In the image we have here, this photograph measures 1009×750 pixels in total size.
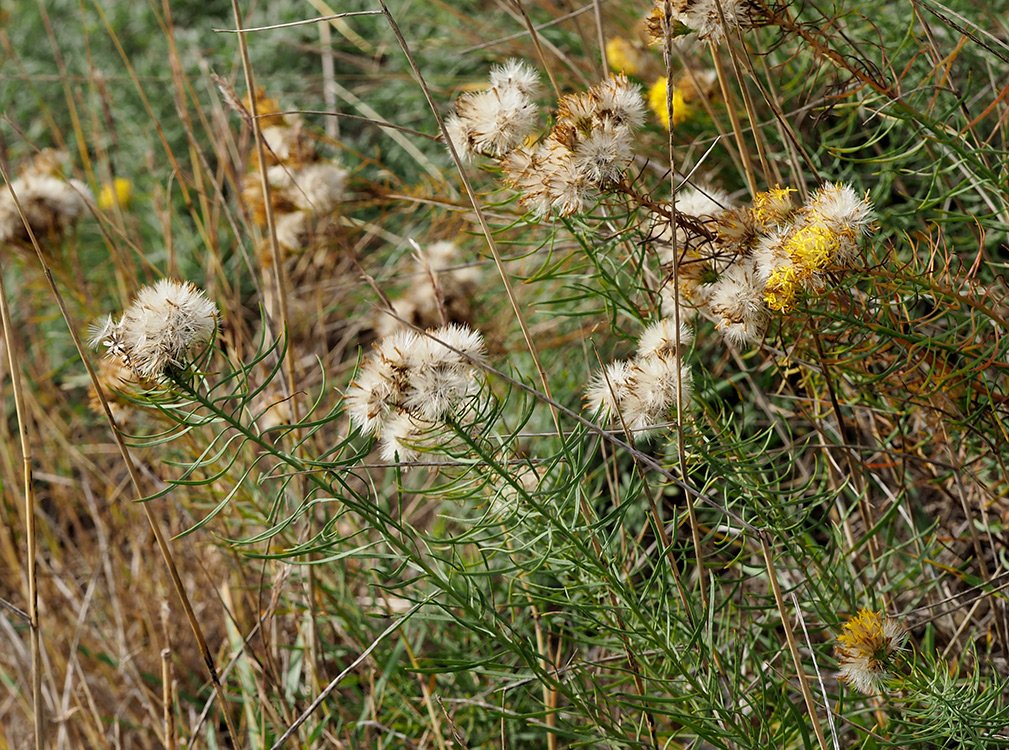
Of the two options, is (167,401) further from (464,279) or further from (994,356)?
(464,279)

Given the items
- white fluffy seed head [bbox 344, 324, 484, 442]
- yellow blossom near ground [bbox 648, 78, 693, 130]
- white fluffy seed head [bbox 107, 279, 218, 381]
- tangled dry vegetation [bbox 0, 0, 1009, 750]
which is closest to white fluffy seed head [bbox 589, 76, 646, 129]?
tangled dry vegetation [bbox 0, 0, 1009, 750]

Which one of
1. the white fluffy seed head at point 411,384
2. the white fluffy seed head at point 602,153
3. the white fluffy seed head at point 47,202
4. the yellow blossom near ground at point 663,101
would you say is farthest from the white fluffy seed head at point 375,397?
the white fluffy seed head at point 47,202

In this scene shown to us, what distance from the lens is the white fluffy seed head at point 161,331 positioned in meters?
0.74

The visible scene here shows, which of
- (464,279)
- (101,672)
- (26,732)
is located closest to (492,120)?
(464,279)

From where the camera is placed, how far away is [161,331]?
741 mm

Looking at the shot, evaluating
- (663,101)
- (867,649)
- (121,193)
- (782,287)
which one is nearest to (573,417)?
(782,287)

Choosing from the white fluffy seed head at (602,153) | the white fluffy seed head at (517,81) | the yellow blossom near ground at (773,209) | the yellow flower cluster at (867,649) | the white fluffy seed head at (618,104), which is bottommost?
the yellow flower cluster at (867,649)

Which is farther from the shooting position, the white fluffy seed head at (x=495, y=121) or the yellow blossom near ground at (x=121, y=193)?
the yellow blossom near ground at (x=121, y=193)

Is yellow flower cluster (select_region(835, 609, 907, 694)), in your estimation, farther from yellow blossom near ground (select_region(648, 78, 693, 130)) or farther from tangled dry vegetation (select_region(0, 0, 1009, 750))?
yellow blossom near ground (select_region(648, 78, 693, 130))

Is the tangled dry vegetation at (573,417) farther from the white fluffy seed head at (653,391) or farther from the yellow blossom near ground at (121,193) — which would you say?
the yellow blossom near ground at (121,193)

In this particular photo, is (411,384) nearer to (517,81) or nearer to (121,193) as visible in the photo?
(517,81)

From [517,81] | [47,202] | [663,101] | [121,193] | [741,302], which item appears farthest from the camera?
[121,193]

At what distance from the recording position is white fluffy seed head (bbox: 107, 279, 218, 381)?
74cm

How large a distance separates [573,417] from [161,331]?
1.07 ft
